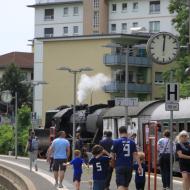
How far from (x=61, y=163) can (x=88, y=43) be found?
66.1 m

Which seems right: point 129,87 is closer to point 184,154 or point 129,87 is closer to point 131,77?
point 131,77

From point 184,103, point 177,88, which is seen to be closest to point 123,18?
point 184,103

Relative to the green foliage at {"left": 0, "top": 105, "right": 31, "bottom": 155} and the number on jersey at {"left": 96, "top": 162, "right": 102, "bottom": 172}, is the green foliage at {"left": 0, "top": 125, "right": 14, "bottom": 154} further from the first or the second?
the number on jersey at {"left": 96, "top": 162, "right": 102, "bottom": 172}

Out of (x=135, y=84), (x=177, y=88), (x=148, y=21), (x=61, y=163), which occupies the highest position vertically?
(x=148, y=21)

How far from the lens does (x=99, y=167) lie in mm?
17500

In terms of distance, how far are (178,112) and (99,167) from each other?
40.9 feet

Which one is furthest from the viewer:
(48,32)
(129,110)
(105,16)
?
(48,32)

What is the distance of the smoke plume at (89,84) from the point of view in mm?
71812

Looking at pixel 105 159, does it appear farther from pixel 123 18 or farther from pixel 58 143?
pixel 123 18

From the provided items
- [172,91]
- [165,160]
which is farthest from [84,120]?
[172,91]

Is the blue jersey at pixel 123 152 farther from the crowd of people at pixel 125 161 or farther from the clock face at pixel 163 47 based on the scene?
the clock face at pixel 163 47

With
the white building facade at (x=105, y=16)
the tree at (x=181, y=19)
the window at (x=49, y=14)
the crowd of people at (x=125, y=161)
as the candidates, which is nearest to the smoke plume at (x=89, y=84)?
the tree at (x=181, y=19)

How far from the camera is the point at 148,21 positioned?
113m

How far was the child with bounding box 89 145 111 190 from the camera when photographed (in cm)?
1750
